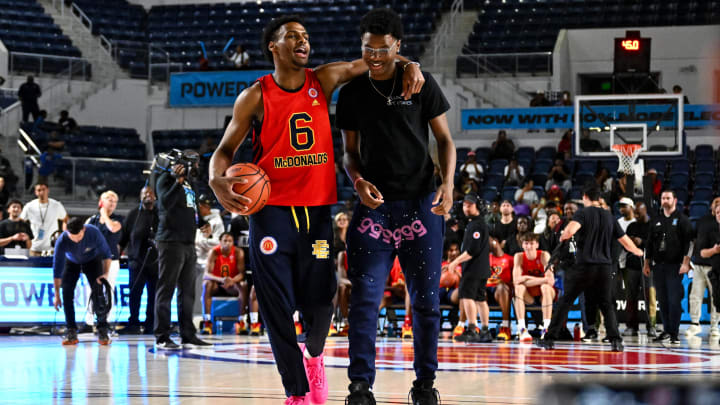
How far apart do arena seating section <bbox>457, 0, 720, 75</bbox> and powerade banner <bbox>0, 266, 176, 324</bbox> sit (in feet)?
43.8

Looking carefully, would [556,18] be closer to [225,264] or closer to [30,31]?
[30,31]

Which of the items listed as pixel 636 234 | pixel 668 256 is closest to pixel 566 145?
pixel 636 234

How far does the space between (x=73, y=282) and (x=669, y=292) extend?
707cm

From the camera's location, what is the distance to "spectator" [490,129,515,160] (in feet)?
64.4

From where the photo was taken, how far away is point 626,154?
611 inches

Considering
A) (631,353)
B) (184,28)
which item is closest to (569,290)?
(631,353)

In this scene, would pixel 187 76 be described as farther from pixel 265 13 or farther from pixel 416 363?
pixel 416 363

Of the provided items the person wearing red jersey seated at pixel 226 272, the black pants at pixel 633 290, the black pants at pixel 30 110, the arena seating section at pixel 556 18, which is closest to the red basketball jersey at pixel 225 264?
the person wearing red jersey seated at pixel 226 272

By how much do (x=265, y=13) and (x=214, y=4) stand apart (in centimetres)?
194

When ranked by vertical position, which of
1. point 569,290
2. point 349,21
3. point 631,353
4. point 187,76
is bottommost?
point 631,353

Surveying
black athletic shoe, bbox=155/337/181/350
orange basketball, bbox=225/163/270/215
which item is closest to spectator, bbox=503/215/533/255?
black athletic shoe, bbox=155/337/181/350

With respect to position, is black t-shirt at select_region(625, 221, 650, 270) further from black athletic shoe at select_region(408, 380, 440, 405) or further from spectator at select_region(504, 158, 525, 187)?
black athletic shoe at select_region(408, 380, 440, 405)

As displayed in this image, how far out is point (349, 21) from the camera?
25688mm

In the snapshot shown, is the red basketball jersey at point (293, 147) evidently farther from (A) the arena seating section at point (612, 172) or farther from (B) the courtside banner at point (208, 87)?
(B) the courtside banner at point (208, 87)
